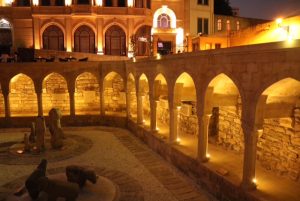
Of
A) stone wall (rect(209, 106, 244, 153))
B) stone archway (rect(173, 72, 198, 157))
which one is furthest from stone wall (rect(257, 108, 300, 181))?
stone archway (rect(173, 72, 198, 157))

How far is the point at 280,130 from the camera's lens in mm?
10414

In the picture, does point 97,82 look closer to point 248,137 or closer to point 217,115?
point 217,115

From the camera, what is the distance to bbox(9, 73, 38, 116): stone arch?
77.7 feet

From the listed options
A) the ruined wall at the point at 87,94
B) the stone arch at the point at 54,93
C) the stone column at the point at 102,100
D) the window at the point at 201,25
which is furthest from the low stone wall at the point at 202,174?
the window at the point at 201,25

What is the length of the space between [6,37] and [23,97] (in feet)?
39.3

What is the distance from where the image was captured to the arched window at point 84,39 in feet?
105

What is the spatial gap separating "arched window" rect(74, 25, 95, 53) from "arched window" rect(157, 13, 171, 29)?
7.23m

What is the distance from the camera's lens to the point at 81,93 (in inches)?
960

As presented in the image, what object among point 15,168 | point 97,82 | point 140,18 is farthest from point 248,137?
point 140,18

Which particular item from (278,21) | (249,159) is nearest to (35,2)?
(278,21)

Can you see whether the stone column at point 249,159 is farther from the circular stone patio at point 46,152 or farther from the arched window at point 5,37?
the arched window at point 5,37

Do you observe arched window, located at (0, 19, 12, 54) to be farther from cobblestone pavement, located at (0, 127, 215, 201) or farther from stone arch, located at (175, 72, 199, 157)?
stone arch, located at (175, 72, 199, 157)

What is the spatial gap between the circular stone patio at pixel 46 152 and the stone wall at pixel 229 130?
6.93 m

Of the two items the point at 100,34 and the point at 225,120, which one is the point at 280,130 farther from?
the point at 100,34
